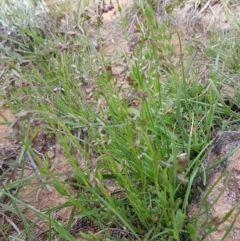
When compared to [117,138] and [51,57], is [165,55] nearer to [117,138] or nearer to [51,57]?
[51,57]

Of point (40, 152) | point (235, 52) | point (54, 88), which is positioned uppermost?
point (235, 52)

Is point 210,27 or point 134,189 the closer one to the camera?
point 134,189

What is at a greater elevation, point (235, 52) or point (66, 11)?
point (235, 52)

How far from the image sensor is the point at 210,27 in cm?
248

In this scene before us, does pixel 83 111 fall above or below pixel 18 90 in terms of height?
above

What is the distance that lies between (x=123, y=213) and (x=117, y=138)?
266mm

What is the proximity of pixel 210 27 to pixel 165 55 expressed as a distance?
375 millimetres

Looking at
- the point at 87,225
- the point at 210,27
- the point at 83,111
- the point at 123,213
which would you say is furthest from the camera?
the point at 210,27

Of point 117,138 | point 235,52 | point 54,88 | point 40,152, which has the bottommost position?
point 40,152

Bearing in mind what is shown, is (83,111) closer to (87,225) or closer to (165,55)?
(87,225)

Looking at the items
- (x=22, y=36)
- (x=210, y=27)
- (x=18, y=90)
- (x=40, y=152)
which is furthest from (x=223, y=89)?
(x=22, y=36)

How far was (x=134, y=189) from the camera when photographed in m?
1.47

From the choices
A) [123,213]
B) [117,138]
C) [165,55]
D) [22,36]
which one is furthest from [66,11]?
[123,213]

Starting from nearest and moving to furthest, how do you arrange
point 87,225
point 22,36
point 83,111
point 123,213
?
point 123,213, point 87,225, point 83,111, point 22,36
